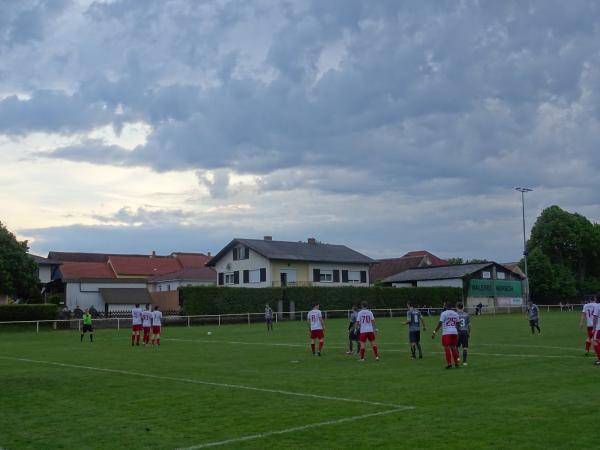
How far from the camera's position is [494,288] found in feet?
266

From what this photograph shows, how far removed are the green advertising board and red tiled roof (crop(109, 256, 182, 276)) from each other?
132ft

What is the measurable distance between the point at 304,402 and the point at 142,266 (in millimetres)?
81384

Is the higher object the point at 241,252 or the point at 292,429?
the point at 241,252

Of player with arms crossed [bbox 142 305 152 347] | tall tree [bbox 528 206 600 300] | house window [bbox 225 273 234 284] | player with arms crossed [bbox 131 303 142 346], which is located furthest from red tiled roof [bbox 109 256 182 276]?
player with arms crossed [bbox 142 305 152 347]

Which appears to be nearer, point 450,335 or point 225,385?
point 225,385

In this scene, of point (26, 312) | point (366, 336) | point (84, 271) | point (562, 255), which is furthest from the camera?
point (562, 255)

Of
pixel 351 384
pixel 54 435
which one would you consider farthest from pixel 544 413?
pixel 54 435

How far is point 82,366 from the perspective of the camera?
21859 millimetres

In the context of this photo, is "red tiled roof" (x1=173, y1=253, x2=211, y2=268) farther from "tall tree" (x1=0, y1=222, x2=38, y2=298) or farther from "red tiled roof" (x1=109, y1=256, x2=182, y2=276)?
"tall tree" (x1=0, y1=222, x2=38, y2=298)

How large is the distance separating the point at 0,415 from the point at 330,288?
53597 mm

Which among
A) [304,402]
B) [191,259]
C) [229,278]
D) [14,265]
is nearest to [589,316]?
[304,402]

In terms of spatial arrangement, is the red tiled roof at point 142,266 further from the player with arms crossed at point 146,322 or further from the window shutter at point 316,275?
the player with arms crossed at point 146,322

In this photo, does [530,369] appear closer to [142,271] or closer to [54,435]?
[54,435]

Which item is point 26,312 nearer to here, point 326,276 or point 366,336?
point 326,276
